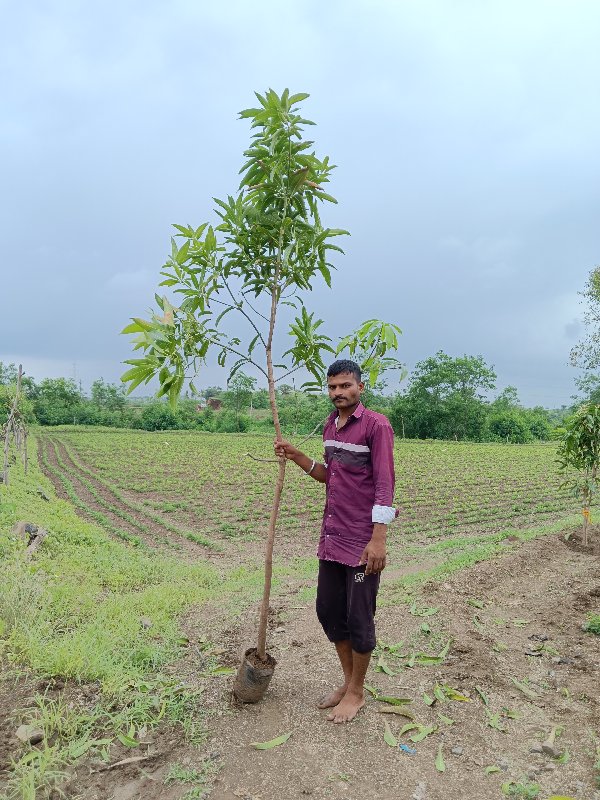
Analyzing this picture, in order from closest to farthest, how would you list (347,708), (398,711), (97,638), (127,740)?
(127,740) < (347,708) < (398,711) < (97,638)

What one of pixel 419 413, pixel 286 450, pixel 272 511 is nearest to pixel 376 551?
pixel 272 511

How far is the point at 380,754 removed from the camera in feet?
10.5

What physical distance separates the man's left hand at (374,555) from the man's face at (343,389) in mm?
811

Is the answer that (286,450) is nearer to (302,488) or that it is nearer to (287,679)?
(287,679)

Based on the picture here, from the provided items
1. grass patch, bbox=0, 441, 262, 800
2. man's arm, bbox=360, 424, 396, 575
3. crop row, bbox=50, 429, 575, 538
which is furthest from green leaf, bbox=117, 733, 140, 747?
crop row, bbox=50, 429, 575, 538

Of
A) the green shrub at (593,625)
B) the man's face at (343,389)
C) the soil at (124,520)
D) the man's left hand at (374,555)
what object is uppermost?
the man's face at (343,389)

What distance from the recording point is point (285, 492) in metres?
17.3

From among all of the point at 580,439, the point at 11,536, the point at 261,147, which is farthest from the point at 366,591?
the point at 580,439

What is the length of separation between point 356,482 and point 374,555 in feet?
1.41

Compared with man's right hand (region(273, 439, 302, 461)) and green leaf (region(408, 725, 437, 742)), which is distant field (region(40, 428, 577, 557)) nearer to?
green leaf (region(408, 725, 437, 742))

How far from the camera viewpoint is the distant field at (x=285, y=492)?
13.1m

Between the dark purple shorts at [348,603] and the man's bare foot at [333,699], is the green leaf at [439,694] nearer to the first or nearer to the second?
the man's bare foot at [333,699]

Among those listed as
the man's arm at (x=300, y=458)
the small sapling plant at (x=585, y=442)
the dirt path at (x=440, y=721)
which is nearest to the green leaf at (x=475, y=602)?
the dirt path at (x=440, y=721)

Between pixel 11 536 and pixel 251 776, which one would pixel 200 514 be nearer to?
pixel 11 536
